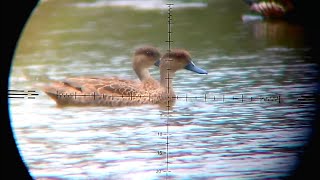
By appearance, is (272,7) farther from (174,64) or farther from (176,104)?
(176,104)

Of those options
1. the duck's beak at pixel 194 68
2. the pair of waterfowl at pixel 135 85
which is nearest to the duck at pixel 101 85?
the pair of waterfowl at pixel 135 85

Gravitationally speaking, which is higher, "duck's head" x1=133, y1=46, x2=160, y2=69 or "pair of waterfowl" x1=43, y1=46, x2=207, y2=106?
"duck's head" x1=133, y1=46, x2=160, y2=69

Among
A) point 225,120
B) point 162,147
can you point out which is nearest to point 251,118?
point 225,120

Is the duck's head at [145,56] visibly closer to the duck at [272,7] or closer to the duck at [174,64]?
the duck at [174,64]

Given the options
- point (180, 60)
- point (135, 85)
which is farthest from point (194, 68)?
point (135, 85)

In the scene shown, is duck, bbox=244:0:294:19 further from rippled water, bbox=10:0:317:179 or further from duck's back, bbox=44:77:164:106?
duck's back, bbox=44:77:164:106

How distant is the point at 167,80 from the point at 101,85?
345mm

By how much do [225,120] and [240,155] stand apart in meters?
0.16

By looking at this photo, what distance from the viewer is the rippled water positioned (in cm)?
264

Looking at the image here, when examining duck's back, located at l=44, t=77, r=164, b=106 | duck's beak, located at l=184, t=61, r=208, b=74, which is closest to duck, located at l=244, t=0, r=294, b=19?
duck's beak, located at l=184, t=61, r=208, b=74

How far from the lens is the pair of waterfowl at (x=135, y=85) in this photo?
9.63 feet

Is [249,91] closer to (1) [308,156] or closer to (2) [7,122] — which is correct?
(1) [308,156]

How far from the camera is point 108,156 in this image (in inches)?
105

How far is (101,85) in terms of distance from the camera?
3.14 metres
